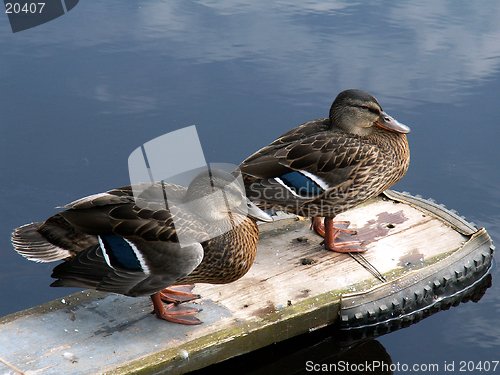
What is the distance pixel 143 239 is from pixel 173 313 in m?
0.64

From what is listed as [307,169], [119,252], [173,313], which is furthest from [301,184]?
[119,252]

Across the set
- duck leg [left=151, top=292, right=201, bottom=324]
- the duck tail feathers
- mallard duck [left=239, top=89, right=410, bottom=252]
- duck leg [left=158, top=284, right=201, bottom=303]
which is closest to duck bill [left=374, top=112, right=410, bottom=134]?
mallard duck [left=239, top=89, right=410, bottom=252]

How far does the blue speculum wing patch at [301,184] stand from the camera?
13.8 ft

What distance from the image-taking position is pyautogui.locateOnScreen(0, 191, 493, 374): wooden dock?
3455 mm

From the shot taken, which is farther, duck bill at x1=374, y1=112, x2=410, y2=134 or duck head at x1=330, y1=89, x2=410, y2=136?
duck bill at x1=374, y1=112, x2=410, y2=134

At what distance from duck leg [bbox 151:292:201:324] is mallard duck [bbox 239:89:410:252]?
1026mm

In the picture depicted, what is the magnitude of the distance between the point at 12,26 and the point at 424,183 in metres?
6.68

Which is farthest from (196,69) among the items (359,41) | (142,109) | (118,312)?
(118,312)

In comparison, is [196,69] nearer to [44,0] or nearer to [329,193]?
[44,0]

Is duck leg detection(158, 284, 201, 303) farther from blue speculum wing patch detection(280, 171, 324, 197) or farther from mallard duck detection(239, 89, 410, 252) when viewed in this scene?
blue speculum wing patch detection(280, 171, 324, 197)

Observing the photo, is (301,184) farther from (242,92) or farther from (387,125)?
(242,92)

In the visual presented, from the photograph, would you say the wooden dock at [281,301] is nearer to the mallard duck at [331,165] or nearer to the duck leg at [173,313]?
the duck leg at [173,313]

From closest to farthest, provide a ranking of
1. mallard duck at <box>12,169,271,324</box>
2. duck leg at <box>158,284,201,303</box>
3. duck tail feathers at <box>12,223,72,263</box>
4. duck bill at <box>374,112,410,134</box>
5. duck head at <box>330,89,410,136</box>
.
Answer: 1. mallard duck at <box>12,169,271,324</box>
2. duck tail feathers at <box>12,223,72,263</box>
3. duck leg at <box>158,284,201,303</box>
4. duck head at <box>330,89,410,136</box>
5. duck bill at <box>374,112,410,134</box>

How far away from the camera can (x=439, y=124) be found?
692 cm
